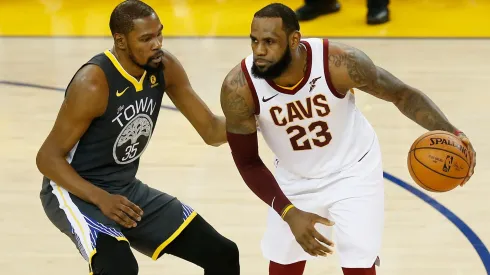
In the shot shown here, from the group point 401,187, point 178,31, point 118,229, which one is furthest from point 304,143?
point 178,31

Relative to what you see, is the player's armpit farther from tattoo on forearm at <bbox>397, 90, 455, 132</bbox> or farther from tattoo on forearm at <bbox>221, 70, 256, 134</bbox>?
tattoo on forearm at <bbox>397, 90, 455, 132</bbox>

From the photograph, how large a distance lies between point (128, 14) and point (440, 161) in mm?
1685

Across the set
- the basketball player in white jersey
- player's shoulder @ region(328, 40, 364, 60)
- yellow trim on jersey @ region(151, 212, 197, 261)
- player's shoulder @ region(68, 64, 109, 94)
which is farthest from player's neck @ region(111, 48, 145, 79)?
player's shoulder @ region(328, 40, 364, 60)

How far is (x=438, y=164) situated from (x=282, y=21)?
3.46 feet

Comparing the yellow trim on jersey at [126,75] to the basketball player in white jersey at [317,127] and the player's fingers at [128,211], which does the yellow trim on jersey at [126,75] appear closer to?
the basketball player in white jersey at [317,127]

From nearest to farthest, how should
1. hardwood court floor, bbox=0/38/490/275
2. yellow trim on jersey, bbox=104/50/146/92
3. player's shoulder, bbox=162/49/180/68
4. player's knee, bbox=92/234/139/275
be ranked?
1. player's knee, bbox=92/234/139/275
2. yellow trim on jersey, bbox=104/50/146/92
3. player's shoulder, bbox=162/49/180/68
4. hardwood court floor, bbox=0/38/490/275

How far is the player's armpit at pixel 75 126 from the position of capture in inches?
168

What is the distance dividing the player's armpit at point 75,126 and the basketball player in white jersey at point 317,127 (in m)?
0.62

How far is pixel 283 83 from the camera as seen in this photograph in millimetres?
4262

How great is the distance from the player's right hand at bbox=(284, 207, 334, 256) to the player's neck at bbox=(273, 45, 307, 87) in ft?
2.06

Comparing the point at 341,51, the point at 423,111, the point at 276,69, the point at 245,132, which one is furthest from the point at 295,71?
the point at 423,111

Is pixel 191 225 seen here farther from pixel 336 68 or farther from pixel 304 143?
pixel 336 68

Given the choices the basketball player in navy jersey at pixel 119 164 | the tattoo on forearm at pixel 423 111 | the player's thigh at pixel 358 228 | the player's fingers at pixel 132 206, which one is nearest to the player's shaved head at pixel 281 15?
the basketball player in navy jersey at pixel 119 164

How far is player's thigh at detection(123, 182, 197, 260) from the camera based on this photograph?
4.52 metres
